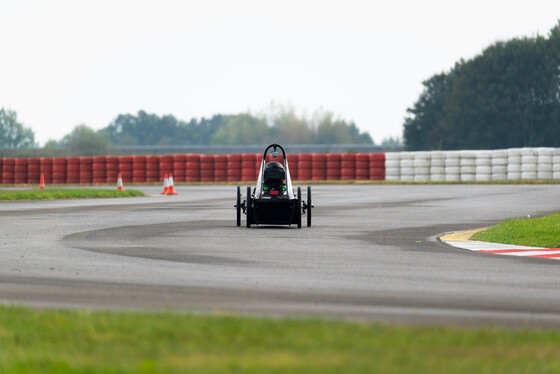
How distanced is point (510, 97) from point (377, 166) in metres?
45.4

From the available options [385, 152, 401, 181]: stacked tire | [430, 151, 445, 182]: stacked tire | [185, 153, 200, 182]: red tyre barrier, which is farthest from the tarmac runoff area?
[185, 153, 200, 182]: red tyre barrier

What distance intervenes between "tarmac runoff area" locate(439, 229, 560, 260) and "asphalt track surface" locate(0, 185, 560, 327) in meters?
0.40

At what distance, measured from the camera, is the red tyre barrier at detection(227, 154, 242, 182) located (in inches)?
2251

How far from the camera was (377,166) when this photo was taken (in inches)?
2175

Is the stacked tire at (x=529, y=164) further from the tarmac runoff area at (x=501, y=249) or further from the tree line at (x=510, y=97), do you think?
the tree line at (x=510, y=97)

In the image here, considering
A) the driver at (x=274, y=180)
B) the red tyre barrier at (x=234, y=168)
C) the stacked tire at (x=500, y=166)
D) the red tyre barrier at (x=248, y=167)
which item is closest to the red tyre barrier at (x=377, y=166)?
the stacked tire at (x=500, y=166)

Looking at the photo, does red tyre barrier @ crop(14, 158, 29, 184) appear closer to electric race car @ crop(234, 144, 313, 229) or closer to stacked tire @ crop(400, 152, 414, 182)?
stacked tire @ crop(400, 152, 414, 182)

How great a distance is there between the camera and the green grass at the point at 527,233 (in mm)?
17156

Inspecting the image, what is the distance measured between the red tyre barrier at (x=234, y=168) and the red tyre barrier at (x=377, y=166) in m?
7.34

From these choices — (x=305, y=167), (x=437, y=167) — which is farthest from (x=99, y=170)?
(x=437, y=167)

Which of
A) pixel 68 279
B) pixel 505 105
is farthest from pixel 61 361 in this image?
pixel 505 105

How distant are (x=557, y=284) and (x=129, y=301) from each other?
496cm

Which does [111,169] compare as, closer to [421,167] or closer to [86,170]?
[86,170]

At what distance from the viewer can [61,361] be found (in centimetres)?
671
